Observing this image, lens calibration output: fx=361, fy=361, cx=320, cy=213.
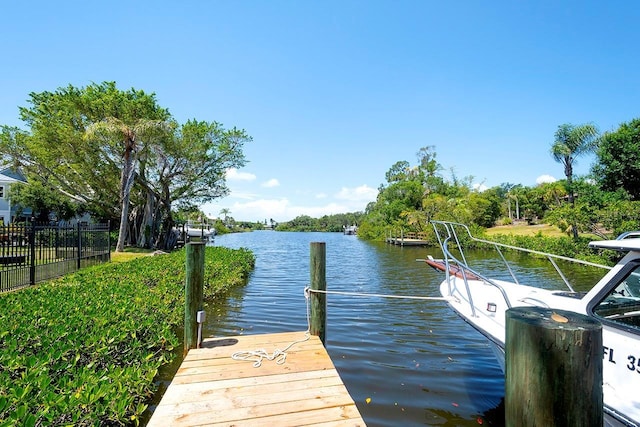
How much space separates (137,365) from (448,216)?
3853 centimetres

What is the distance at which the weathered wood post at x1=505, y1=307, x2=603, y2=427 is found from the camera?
1.39m

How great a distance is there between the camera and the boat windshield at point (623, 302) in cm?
321

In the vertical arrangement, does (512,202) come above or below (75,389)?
above

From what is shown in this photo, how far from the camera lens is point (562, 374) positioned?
4.57 feet

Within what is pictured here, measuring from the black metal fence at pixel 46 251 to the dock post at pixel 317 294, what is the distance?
747 centimetres

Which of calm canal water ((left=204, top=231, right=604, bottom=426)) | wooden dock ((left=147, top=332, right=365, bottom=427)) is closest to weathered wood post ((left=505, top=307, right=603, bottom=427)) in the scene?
wooden dock ((left=147, top=332, right=365, bottom=427))

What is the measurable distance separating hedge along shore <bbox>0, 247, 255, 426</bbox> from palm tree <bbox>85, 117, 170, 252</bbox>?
14.2m

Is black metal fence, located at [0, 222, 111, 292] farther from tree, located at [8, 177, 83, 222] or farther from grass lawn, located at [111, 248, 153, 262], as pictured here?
tree, located at [8, 177, 83, 222]

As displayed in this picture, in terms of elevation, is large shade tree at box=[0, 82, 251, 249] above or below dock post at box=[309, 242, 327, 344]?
above

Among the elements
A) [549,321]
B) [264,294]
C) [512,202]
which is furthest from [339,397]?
[512,202]

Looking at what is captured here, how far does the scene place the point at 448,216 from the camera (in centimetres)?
3922

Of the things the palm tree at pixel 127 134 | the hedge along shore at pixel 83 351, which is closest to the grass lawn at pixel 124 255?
the palm tree at pixel 127 134

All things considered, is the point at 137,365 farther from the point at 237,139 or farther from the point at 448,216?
the point at 448,216

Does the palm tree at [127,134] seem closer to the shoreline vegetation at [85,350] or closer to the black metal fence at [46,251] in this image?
the black metal fence at [46,251]
